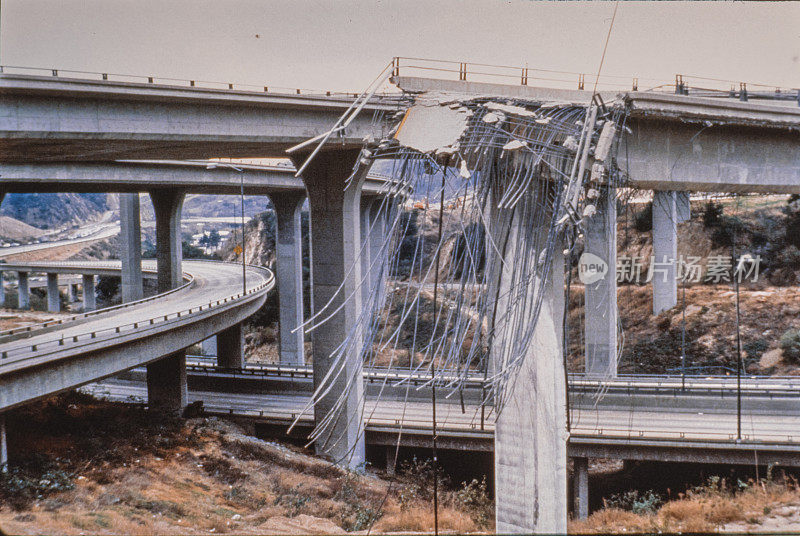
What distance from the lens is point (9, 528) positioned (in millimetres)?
12039

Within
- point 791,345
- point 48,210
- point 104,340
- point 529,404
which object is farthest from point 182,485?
point 48,210

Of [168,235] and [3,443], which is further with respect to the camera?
[168,235]

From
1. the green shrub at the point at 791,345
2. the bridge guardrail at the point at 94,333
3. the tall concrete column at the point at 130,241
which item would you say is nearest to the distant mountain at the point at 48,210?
the tall concrete column at the point at 130,241

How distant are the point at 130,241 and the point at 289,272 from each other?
11961 mm

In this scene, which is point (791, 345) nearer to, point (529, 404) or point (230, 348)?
point (230, 348)

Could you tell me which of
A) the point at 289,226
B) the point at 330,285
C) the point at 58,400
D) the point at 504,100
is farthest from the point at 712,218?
the point at 504,100

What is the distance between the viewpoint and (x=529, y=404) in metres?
7.45

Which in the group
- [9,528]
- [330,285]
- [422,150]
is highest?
[422,150]

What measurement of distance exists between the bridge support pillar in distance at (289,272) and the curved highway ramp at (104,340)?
31.9ft

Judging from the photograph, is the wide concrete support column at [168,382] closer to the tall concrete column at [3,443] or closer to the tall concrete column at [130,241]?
the tall concrete column at [3,443]

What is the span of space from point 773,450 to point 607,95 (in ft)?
59.3

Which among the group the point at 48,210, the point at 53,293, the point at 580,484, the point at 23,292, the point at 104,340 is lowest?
the point at 580,484

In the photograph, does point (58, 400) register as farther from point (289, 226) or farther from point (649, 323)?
point (649, 323)

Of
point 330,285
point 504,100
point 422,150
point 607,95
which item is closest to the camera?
point 422,150
